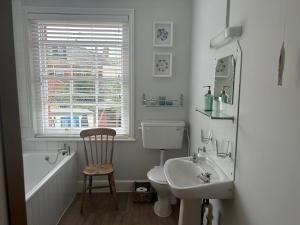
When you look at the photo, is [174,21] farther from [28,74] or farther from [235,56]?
[28,74]

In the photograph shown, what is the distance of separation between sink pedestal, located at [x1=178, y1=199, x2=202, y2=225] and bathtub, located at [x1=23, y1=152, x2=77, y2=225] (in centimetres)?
117

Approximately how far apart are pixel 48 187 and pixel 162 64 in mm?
1817

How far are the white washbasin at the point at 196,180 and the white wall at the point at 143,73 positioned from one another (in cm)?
106

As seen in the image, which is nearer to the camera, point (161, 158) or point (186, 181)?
point (186, 181)

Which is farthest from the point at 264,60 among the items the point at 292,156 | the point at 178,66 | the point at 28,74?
the point at 28,74

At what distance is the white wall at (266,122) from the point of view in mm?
865

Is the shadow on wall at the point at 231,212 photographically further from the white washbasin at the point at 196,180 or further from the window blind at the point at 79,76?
the window blind at the point at 79,76

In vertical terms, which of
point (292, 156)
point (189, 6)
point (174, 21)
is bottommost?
point (292, 156)

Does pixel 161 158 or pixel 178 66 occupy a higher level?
pixel 178 66

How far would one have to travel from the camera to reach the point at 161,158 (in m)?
2.75

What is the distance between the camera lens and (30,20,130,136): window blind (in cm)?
275

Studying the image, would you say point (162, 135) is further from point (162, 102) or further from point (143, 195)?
point (143, 195)

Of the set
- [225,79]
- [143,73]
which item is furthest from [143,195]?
[225,79]

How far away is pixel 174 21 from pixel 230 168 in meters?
1.93
